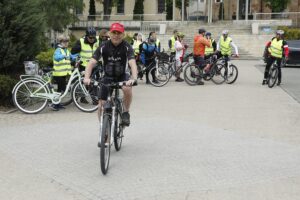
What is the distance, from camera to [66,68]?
1125 cm

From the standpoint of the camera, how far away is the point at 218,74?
17203 millimetres

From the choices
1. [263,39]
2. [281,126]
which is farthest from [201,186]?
[263,39]

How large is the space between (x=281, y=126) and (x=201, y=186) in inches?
166

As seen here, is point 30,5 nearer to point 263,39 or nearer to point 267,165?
point 267,165

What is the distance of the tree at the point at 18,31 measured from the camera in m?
10.7

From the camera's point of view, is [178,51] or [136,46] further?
[178,51]

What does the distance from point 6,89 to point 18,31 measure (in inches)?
52.1

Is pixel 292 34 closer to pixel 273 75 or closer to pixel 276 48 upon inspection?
pixel 273 75

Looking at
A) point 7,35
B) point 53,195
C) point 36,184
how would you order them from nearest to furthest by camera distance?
1. point 53,195
2. point 36,184
3. point 7,35

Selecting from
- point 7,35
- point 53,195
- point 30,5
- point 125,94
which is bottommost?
point 53,195

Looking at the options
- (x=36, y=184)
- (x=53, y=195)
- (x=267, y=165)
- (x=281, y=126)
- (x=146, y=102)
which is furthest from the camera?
(x=146, y=102)

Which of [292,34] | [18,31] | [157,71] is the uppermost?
[292,34]

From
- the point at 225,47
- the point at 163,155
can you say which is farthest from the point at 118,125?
the point at 225,47

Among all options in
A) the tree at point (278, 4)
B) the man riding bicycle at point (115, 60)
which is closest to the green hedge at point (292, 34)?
the tree at point (278, 4)
